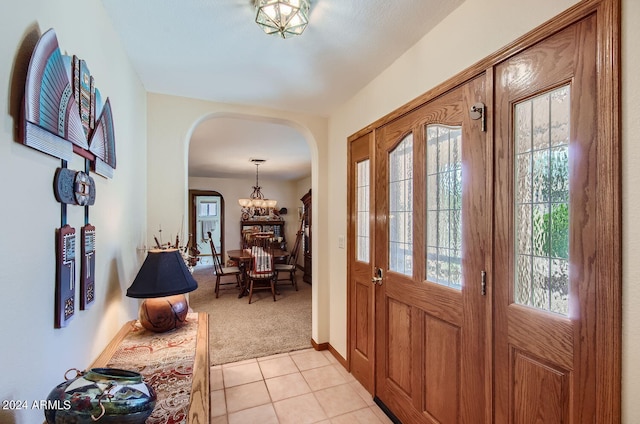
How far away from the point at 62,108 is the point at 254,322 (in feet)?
10.6

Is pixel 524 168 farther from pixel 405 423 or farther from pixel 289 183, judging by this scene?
pixel 289 183

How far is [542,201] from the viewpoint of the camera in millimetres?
1102

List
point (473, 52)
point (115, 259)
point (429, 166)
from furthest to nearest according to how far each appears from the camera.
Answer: point (429, 166)
point (115, 259)
point (473, 52)

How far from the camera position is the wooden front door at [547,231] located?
0.95 metres

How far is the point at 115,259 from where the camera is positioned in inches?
58.9

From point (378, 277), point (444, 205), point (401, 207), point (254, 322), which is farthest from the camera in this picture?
point (254, 322)

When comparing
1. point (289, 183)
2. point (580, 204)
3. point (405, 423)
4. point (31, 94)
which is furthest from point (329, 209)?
point (289, 183)

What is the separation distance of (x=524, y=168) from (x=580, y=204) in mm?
249

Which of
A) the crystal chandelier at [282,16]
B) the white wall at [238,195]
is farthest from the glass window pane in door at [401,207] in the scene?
the white wall at [238,195]

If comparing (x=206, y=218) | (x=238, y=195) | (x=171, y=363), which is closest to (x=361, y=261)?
(x=171, y=363)

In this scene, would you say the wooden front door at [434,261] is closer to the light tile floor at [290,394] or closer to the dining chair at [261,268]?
the light tile floor at [290,394]

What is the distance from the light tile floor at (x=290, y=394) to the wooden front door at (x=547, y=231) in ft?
3.64

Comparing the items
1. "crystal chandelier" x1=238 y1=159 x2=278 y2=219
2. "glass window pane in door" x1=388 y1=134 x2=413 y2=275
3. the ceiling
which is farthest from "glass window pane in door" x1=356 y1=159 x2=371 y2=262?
"crystal chandelier" x1=238 y1=159 x2=278 y2=219

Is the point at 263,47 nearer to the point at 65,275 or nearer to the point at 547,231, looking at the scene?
the point at 65,275
